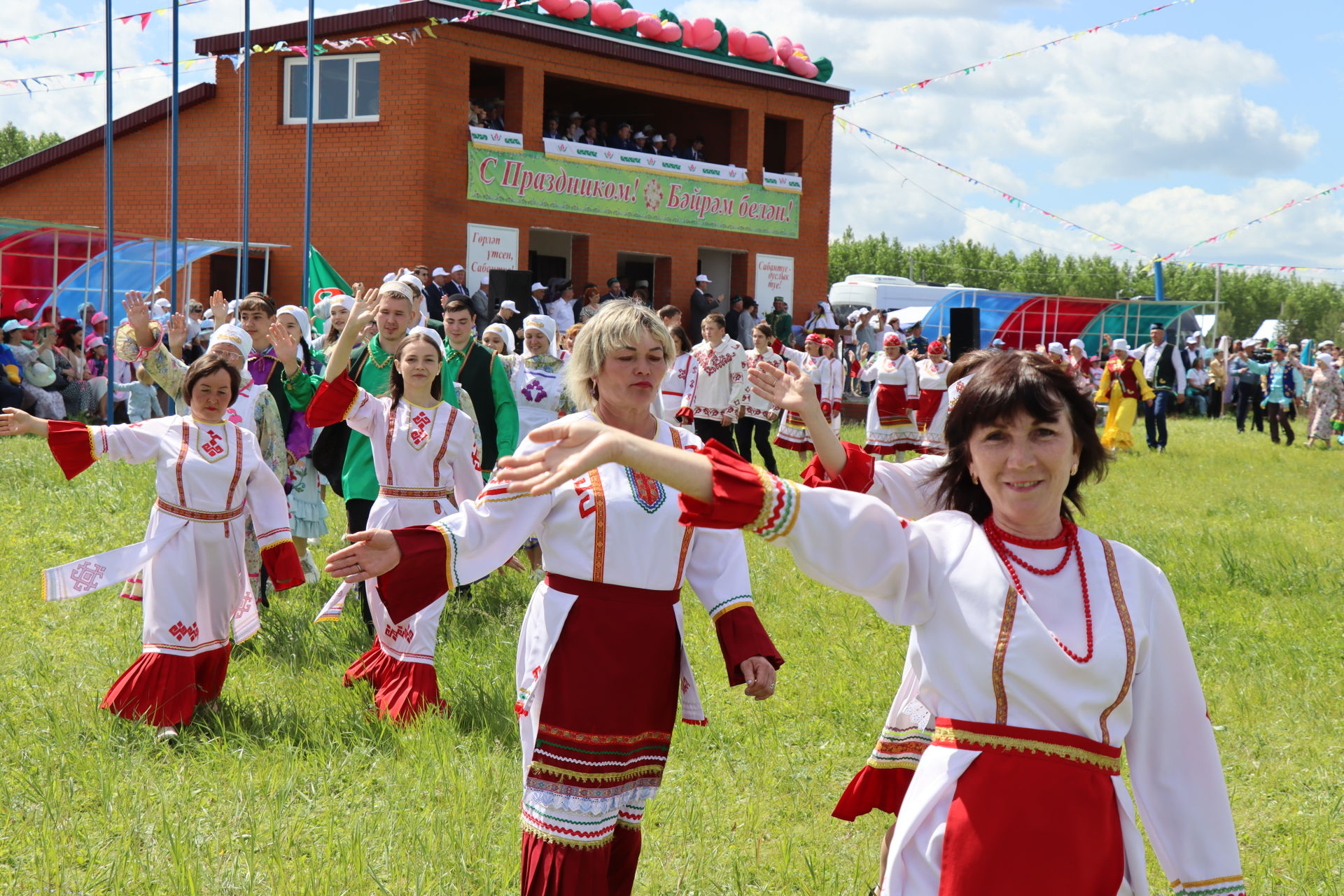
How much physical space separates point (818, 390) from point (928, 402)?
4.68 feet

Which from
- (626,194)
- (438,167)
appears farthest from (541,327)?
(626,194)

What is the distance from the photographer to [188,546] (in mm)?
5965

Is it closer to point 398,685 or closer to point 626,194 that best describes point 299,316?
point 398,685

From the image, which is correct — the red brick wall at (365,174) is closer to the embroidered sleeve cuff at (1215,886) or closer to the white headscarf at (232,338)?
the white headscarf at (232,338)

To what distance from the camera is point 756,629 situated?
3641 mm

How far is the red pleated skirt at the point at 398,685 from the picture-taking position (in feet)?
19.8

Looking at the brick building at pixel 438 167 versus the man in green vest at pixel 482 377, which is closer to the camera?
the man in green vest at pixel 482 377

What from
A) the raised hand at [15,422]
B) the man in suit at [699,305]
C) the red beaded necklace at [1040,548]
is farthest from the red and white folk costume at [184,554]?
the man in suit at [699,305]

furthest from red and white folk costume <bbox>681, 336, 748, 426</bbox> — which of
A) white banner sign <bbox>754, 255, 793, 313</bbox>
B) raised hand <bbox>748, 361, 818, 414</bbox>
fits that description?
white banner sign <bbox>754, 255, 793, 313</bbox>

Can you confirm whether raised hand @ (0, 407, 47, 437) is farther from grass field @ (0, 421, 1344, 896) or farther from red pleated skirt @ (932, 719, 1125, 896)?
red pleated skirt @ (932, 719, 1125, 896)

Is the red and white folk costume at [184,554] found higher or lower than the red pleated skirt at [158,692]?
higher

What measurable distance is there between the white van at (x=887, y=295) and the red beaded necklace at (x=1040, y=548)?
35.5 metres

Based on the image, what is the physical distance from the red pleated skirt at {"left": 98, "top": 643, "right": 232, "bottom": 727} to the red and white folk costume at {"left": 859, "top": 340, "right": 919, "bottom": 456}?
11108 mm

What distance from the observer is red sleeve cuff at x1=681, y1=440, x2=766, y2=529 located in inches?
95.8
